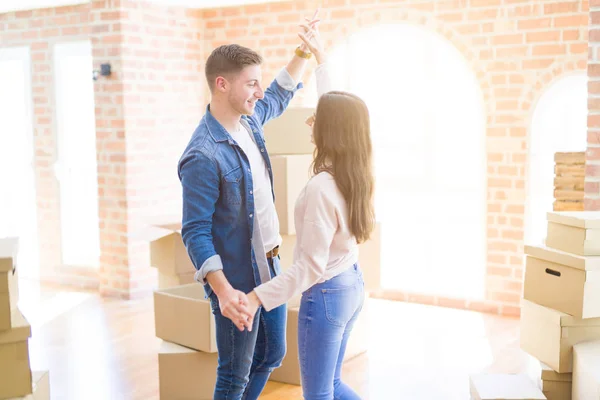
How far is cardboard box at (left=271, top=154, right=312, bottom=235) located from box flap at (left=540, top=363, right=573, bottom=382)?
1.34m

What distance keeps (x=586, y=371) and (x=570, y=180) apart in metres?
1.78

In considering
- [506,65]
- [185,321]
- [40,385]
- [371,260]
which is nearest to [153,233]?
[185,321]

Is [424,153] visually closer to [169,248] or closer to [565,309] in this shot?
[169,248]

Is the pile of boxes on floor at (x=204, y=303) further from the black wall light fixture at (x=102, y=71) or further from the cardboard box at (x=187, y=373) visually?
the black wall light fixture at (x=102, y=71)

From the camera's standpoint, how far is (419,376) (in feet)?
12.6

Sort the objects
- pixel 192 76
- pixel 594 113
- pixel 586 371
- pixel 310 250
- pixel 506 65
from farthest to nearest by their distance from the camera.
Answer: pixel 192 76
pixel 506 65
pixel 594 113
pixel 586 371
pixel 310 250

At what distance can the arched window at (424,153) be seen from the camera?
515 cm

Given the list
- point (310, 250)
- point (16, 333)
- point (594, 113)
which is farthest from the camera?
point (594, 113)

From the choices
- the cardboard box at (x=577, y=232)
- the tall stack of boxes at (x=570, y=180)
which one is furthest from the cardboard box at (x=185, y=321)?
the tall stack of boxes at (x=570, y=180)

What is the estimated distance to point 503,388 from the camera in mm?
2783

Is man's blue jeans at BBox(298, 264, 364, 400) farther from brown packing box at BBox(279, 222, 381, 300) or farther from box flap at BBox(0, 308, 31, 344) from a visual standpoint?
brown packing box at BBox(279, 222, 381, 300)

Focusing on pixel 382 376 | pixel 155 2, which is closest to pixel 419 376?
pixel 382 376

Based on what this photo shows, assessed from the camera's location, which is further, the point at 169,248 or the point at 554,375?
the point at 169,248

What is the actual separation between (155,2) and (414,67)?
2.08 meters
